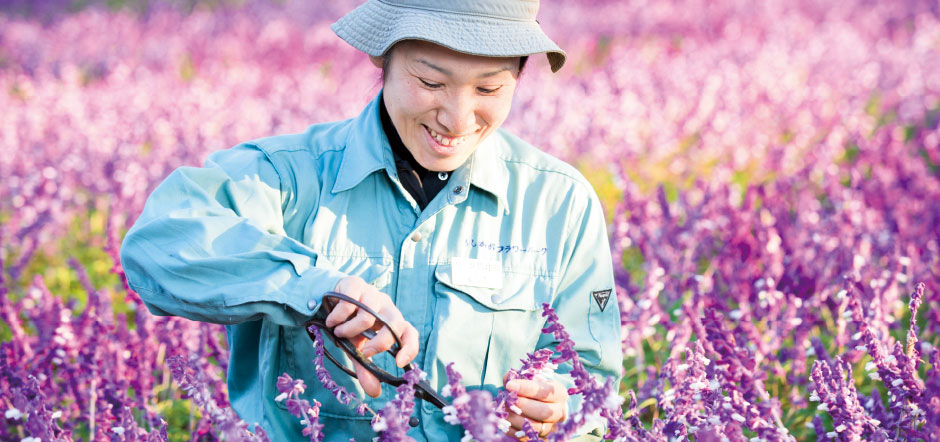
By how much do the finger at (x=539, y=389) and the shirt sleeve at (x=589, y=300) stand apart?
22cm

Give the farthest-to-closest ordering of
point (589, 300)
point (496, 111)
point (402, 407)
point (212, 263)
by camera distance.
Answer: point (589, 300)
point (496, 111)
point (212, 263)
point (402, 407)

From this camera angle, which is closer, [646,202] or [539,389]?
[539,389]

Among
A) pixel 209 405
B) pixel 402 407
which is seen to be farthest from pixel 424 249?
pixel 209 405

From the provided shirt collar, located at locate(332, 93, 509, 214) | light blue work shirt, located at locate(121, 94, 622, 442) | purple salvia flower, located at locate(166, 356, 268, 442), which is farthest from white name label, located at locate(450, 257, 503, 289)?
purple salvia flower, located at locate(166, 356, 268, 442)

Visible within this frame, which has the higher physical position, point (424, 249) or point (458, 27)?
point (458, 27)

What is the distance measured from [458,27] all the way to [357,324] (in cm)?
74

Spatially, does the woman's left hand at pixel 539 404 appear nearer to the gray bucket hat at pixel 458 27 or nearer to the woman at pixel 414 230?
the woman at pixel 414 230

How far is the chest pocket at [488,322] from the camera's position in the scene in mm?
2273

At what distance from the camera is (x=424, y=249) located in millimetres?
2316

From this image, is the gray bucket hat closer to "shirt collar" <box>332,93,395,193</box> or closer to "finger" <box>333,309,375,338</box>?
"shirt collar" <box>332,93,395,193</box>

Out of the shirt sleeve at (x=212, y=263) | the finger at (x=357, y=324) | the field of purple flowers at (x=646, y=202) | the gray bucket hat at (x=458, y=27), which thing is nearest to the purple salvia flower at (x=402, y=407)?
the field of purple flowers at (x=646, y=202)

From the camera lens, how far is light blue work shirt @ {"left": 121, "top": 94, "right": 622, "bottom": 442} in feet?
7.41

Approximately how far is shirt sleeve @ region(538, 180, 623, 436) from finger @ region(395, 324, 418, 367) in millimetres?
631

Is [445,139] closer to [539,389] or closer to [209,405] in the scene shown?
[539,389]
